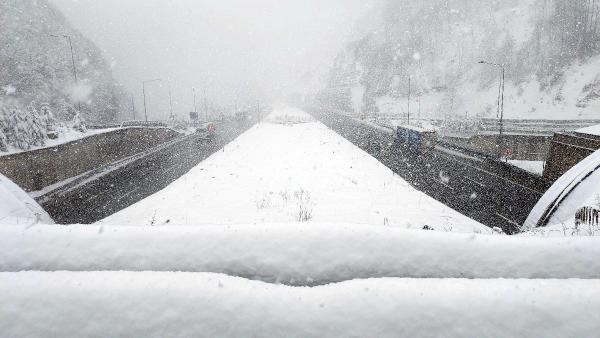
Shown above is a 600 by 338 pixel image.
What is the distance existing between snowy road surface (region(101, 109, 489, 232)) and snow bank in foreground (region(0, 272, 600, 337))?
13.9 ft

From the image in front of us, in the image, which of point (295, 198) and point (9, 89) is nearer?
point (295, 198)

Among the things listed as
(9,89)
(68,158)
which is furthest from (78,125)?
(9,89)

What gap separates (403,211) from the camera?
15.4 metres

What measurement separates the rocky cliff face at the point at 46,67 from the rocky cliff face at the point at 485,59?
79.6 metres

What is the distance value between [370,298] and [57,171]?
103 ft

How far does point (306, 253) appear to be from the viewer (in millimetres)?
3506

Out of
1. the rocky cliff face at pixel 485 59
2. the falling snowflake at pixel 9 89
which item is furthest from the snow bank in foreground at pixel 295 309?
the falling snowflake at pixel 9 89

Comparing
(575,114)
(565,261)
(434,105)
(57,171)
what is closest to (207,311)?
(565,261)

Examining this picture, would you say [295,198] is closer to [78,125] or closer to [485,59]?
[78,125]

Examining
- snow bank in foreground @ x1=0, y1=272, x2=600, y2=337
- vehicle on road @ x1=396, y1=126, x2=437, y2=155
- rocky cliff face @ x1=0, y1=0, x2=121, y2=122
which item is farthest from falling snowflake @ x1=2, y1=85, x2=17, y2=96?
snow bank in foreground @ x1=0, y1=272, x2=600, y2=337

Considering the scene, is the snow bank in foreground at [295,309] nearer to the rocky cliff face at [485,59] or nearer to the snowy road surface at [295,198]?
the snowy road surface at [295,198]

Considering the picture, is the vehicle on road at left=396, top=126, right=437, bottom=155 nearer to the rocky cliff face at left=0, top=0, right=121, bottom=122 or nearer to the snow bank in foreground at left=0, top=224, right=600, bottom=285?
the snow bank in foreground at left=0, top=224, right=600, bottom=285

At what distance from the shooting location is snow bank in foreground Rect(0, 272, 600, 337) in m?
2.62

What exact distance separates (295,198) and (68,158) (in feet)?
76.5
